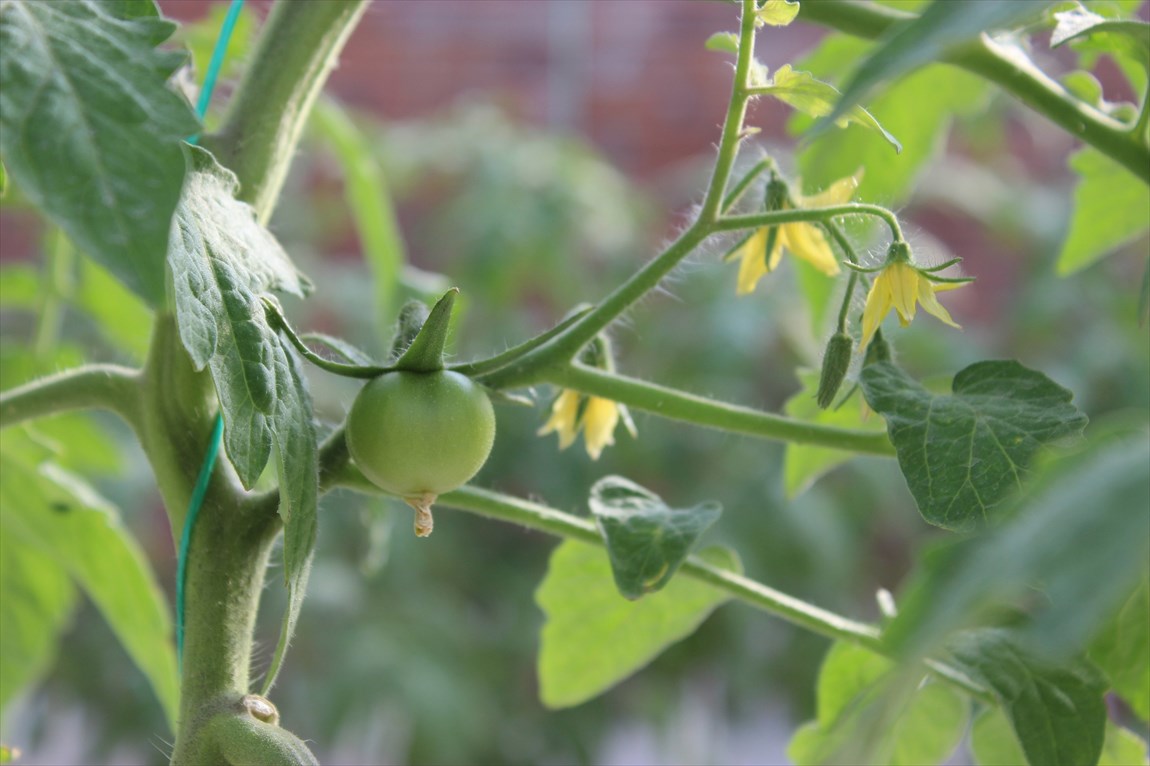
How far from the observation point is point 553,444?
1.38 meters

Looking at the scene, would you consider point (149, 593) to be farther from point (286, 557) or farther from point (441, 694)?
point (441, 694)

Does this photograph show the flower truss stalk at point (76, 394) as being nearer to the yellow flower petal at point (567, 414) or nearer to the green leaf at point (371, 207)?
the yellow flower petal at point (567, 414)

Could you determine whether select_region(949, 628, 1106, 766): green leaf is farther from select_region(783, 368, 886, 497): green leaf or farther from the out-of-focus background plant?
the out-of-focus background plant

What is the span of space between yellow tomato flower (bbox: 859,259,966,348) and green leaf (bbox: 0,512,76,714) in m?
0.34

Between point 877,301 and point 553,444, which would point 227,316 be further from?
point 553,444

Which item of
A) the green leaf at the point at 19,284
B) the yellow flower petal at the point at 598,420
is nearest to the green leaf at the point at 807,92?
the yellow flower petal at the point at 598,420

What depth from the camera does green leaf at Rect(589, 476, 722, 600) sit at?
308mm

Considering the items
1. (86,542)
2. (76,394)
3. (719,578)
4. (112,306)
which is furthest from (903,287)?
(112,306)

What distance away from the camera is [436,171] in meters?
1.68

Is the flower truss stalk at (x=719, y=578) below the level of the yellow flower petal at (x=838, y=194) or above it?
below

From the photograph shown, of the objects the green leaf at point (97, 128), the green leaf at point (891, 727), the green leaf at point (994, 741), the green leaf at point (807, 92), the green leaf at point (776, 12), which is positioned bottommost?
the green leaf at point (891, 727)

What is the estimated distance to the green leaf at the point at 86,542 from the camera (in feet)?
1.44

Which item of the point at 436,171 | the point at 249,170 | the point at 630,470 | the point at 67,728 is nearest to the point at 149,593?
the point at 249,170

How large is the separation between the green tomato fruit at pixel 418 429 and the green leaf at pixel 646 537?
0.06 metres
